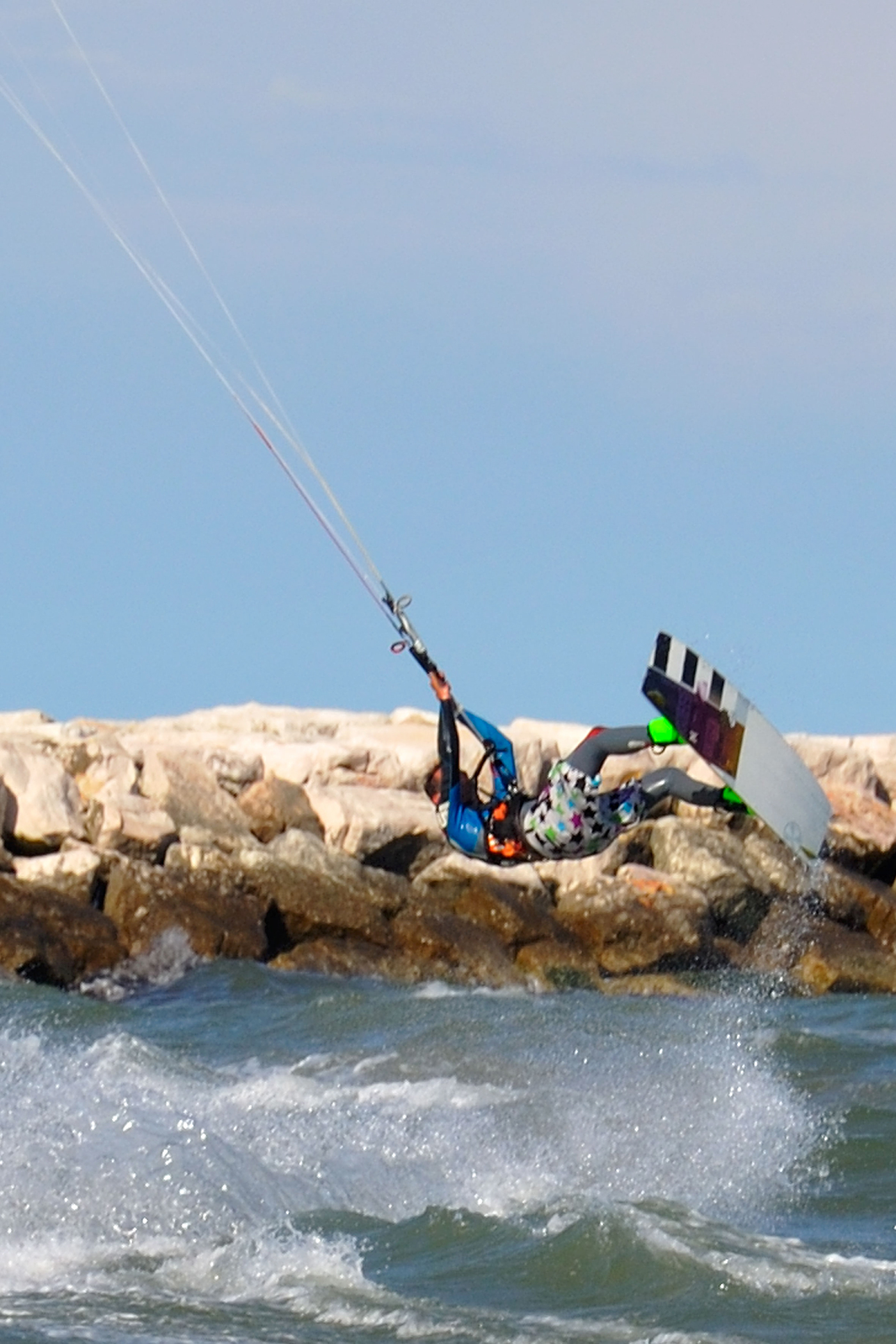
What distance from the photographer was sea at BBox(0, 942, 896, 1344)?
23.5ft

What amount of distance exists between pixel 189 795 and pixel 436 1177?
9351mm

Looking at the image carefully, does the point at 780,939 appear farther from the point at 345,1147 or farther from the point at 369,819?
the point at 345,1147

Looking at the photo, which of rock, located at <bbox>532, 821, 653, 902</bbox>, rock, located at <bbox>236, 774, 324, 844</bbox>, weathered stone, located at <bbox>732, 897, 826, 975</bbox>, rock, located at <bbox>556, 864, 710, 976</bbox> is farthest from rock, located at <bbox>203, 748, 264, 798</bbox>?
weathered stone, located at <bbox>732, 897, 826, 975</bbox>

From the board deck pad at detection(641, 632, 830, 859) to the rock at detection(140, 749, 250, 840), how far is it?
8653mm

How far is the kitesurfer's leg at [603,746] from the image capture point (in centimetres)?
984

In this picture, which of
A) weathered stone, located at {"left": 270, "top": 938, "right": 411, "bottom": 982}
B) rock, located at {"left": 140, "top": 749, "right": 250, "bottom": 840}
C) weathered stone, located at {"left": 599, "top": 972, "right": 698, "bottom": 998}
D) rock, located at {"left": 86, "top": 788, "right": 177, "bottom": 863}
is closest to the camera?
weathered stone, located at {"left": 270, "top": 938, "right": 411, "bottom": 982}

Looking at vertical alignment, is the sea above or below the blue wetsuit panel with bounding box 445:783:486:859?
below

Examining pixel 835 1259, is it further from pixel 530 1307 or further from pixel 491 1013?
pixel 491 1013

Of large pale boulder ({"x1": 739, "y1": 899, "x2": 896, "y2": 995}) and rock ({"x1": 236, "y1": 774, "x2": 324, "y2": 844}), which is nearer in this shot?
large pale boulder ({"x1": 739, "y1": 899, "x2": 896, "y2": 995})

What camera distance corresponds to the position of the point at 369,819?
18594 millimetres

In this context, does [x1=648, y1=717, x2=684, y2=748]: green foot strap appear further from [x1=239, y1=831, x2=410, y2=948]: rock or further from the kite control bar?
[x1=239, y1=831, x2=410, y2=948]: rock

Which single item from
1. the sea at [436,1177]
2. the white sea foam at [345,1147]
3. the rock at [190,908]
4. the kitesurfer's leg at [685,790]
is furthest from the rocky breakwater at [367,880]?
the kitesurfer's leg at [685,790]

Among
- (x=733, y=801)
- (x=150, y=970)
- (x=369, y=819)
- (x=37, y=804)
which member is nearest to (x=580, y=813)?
(x=733, y=801)

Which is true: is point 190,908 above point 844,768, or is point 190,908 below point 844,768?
below
